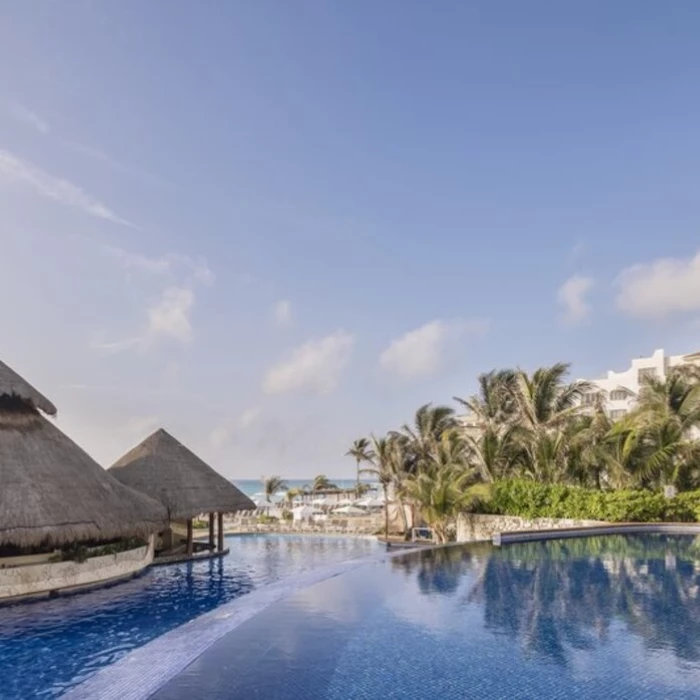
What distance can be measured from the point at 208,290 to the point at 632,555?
1356cm

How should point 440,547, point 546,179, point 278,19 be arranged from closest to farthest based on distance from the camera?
point 278,19 → point 440,547 → point 546,179

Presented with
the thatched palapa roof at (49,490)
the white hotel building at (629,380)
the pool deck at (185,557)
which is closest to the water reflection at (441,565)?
the pool deck at (185,557)

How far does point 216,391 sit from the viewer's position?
2598 cm

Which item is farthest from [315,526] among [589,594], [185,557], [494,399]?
[589,594]

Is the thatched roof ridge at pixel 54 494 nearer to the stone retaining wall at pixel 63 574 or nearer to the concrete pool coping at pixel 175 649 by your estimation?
the stone retaining wall at pixel 63 574

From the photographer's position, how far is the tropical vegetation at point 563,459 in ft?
60.4

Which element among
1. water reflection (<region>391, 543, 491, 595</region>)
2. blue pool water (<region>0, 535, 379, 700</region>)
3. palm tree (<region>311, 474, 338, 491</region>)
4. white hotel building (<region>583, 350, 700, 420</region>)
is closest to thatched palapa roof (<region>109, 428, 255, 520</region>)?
blue pool water (<region>0, 535, 379, 700</region>)

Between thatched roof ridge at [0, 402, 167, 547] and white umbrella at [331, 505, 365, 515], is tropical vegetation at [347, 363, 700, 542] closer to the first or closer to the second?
white umbrella at [331, 505, 365, 515]

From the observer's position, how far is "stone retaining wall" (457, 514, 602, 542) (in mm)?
18252

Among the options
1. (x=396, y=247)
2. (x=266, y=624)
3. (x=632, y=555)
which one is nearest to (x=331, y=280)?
(x=396, y=247)

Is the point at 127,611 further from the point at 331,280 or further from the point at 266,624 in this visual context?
the point at 331,280

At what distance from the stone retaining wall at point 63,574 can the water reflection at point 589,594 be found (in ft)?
24.0

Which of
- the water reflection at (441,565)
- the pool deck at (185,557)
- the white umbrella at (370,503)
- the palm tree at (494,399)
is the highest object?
the palm tree at (494,399)

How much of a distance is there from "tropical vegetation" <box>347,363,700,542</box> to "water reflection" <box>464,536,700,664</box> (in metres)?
2.92
